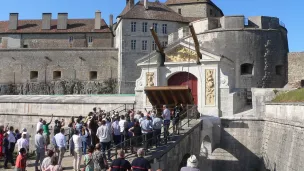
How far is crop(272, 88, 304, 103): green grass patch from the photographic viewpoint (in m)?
16.0

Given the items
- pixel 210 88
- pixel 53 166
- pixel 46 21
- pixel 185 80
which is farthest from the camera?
pixel 46 21

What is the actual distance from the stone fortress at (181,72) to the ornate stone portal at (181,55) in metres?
0.06

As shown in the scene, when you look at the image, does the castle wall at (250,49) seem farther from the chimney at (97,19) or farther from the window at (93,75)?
the chimney at (97,19)

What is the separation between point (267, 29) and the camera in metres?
30.4

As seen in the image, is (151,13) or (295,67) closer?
(295,67)

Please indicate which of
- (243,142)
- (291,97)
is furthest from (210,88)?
(291,97)

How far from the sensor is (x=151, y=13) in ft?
143

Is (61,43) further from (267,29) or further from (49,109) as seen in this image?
(267,29)

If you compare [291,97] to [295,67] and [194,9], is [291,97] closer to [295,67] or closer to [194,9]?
[295,67]

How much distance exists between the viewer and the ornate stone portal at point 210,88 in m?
20.5

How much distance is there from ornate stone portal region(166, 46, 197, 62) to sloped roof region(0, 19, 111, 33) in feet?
90.3

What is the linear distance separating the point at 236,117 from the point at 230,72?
2922 millimetres

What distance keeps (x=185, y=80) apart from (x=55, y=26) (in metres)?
32.2

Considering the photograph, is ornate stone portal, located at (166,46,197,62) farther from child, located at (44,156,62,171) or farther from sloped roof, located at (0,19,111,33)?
sloped roof, located at (0,19,111,33)
